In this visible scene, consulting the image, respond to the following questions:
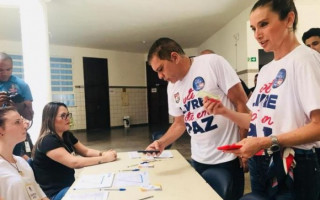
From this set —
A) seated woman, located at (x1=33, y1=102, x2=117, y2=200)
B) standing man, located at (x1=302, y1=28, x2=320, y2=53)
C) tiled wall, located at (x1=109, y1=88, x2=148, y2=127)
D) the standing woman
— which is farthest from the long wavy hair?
tiled wall, located at (x1=109, y1=88, x2=148, y2=127)

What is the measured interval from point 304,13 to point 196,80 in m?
3.74

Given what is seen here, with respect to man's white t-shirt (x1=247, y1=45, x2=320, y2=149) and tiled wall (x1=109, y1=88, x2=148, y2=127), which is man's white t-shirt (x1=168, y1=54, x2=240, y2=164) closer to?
man's white t-shirt (x1=247, y1=45, x2=320, y2=149)

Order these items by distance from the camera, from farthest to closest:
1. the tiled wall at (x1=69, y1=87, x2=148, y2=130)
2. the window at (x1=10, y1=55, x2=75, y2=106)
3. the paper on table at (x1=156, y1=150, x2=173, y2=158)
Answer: the tiled wall at (x1=69, y1=87, x2=148, y2=130) < the window at (x1=10, y1=55, x2=75, y2=106) < the paper on table at (x1=156, y1=150, x2=173, y2=158)

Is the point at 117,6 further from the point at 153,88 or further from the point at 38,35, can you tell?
the point at 153,88

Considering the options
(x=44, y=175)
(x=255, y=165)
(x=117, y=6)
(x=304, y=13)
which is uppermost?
(x=117, y=6)

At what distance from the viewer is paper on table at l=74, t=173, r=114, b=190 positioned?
134 centimetres

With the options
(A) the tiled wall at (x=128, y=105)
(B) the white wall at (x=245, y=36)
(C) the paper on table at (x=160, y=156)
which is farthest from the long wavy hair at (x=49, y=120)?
(A) the tiled wall at (x=128, y=105)

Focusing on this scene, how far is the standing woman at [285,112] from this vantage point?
0.92m

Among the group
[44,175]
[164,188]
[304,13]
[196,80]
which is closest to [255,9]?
[196,80]

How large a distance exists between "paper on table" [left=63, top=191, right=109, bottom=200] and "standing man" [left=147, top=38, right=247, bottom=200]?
608 millimetres

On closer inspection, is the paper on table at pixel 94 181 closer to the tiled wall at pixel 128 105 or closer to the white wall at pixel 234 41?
the white wall at pixel 234 41

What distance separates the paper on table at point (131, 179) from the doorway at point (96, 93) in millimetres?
6889

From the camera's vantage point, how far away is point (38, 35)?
12.6 feet

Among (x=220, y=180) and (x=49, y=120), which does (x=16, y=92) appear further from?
(x=220, y=180)
